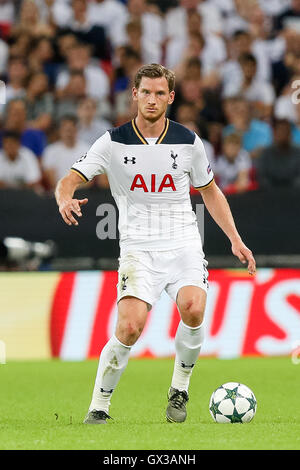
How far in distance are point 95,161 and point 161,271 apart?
2.99 feet

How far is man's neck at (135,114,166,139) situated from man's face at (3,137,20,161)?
7020 mm

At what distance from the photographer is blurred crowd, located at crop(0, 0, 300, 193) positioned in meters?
14.1

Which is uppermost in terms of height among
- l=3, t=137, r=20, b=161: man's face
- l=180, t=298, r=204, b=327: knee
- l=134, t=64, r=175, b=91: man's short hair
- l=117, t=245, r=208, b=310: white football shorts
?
l=3, t=137, r=20, b=161: man's face

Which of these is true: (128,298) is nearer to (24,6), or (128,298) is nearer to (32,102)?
(32,102)

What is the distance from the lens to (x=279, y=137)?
13906mm

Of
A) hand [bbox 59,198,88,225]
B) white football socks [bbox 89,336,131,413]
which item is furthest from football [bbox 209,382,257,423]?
hand [bbox 59,198,88,225]

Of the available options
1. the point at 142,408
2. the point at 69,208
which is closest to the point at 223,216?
the point at 69,208

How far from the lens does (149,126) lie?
23.4ft

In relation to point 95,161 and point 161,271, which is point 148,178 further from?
point 161,271

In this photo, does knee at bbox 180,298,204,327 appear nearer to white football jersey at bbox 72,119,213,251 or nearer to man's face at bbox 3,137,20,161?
white football jersey at bbox 72,119,213,251

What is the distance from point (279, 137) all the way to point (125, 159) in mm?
7169

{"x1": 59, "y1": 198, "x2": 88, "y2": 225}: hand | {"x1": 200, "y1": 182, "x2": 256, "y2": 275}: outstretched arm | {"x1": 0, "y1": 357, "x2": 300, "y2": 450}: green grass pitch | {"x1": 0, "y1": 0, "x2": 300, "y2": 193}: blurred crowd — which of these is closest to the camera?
{"x1": 0, "y1": 357, "x2": 300, "y2": 450}: green grass pitch

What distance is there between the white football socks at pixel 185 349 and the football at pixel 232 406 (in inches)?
11.6
